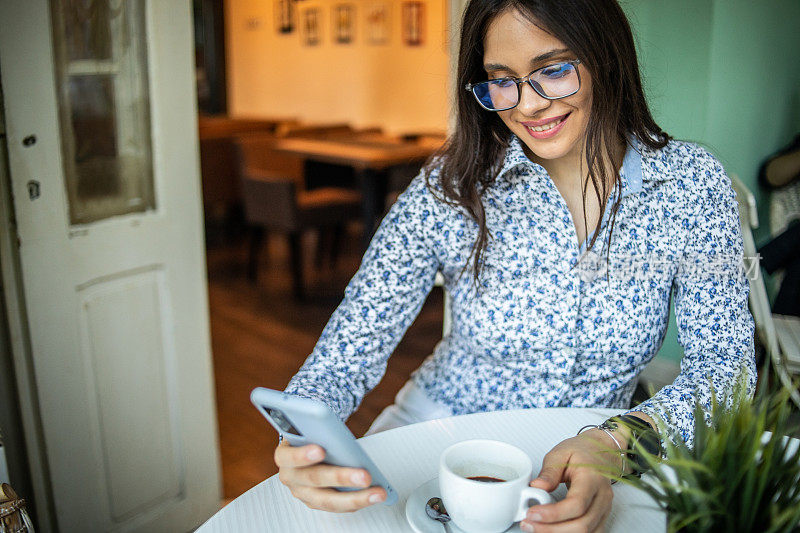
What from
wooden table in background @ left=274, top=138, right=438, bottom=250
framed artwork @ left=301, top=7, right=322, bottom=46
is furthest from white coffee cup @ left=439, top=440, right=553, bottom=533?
framed artwork @ left=301, top=7, right=322, bottom=46

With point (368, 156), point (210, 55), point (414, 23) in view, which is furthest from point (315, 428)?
point (210, 55)

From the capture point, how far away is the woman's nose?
3.88 feet

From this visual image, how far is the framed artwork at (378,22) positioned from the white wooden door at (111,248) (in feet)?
16.6

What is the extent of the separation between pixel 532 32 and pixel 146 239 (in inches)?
48.3

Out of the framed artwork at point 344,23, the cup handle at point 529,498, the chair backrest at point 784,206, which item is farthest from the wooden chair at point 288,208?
the cup handle at point 529,498

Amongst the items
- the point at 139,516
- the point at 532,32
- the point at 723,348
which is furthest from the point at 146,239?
the point at 723,348

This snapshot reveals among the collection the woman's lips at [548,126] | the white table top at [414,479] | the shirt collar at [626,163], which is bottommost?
the white table top at [414,479]

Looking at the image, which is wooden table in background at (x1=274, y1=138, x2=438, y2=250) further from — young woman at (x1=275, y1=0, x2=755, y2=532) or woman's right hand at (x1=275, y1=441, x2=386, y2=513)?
woman's right hand at (x1=275, y1=441, x2=386, y2=513)

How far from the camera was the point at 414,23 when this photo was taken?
656 cm

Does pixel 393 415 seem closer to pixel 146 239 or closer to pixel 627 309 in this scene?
pixel 627 309

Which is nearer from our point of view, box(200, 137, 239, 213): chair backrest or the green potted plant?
the green potted plant

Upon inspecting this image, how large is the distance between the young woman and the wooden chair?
10.6 feet

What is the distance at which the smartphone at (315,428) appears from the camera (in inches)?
30.6

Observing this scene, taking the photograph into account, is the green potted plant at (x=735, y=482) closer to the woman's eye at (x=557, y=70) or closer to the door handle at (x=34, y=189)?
the woman's eye at (x=557, y=70)
